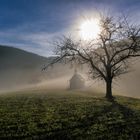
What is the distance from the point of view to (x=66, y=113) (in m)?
29.5

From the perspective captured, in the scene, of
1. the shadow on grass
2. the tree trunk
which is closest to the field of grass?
the shadow on grass

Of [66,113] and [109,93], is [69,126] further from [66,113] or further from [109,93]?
[109,93]

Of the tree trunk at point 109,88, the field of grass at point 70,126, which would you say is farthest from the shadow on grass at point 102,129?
the tree trunk at point 109,88

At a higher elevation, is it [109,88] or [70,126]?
[109,88]

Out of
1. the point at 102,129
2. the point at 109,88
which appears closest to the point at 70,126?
the point at 102,129

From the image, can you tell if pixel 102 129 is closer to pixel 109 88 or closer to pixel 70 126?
pixel 70 126

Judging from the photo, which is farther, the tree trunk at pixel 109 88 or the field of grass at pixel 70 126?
the tree trunk at pixel 109 88

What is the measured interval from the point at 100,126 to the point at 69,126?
2.57 metres

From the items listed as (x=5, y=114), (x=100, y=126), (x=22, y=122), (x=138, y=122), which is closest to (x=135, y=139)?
(x=100, y=126)

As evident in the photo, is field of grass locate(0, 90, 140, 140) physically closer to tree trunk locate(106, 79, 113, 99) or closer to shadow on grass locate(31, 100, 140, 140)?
shadow on grass locate(31, 100, 140, 140)

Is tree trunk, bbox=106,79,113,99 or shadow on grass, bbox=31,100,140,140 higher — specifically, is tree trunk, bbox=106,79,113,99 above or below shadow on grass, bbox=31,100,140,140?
above

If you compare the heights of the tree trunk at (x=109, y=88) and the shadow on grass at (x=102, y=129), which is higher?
the tree trunk at (x=109, y=88)

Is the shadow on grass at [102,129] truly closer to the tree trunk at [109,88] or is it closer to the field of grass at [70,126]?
the field of grass at [70,126]

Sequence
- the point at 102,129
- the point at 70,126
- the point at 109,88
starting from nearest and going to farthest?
the point at 102,129
the point at 70,126
the point at 109,88
